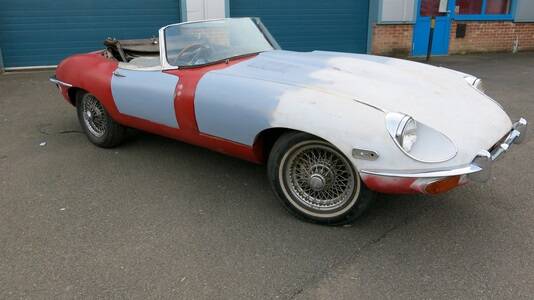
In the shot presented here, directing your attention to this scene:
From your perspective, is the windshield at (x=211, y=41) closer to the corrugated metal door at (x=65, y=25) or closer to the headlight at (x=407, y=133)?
the headlight at (x=407, y=133)

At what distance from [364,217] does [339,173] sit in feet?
1.45

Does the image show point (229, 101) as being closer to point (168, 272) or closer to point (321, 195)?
A: point (321, 195)

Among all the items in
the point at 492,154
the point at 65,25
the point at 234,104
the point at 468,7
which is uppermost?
the point at 468,7

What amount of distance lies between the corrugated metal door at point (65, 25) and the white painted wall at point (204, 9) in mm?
378

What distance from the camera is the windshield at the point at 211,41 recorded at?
3.99m

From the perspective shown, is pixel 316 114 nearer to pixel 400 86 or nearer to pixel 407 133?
pixel 407 133

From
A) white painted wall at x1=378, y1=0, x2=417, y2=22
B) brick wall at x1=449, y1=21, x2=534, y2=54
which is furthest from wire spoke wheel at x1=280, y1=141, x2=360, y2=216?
brick wall at x1=449, y1=21, x2=534, y2=54

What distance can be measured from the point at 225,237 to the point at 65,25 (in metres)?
8.36

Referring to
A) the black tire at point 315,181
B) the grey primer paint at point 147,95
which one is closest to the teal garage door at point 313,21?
the grey primer paint at point 147,95

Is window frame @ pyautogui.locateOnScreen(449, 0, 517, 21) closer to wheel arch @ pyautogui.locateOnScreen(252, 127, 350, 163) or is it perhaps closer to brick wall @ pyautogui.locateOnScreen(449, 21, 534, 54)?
brick wall @ pyautogui.locateOnScreen(449, 21, 534, 54)

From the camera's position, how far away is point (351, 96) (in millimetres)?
2936

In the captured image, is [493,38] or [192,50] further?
[493,38]

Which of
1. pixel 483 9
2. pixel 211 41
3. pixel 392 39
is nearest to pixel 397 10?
pixel 392 39

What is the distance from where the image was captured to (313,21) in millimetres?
11531
